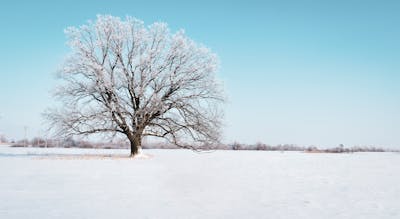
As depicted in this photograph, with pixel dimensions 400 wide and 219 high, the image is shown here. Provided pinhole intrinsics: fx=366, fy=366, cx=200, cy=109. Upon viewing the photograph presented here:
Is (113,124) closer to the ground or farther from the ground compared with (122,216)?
farther from the ground

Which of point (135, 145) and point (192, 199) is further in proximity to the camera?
point (135, 145)

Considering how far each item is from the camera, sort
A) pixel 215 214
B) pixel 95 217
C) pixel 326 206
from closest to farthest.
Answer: pixel 95 217 → pixel 215 214 → pixel 326 206

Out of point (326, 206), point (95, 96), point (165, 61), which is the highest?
point (165, 61)

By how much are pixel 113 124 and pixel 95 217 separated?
17.5 m

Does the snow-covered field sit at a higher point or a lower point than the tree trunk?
lower

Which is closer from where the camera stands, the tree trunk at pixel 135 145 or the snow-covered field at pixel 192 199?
the snow-covered field at pixel 192 199

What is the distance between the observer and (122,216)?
515cm

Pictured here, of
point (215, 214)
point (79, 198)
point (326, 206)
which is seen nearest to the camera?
point (215, 214)

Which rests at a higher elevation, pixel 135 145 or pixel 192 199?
pixel 135 145

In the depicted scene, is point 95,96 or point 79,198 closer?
point 79,198

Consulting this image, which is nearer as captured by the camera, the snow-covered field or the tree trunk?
the snow-covered field

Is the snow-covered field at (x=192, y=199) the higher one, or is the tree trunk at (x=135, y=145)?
the tree trunk at (x=135, y=145)

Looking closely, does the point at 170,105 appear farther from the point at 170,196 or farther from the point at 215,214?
the point at 215,214

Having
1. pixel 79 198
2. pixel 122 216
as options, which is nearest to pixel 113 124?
pixel 79 198
